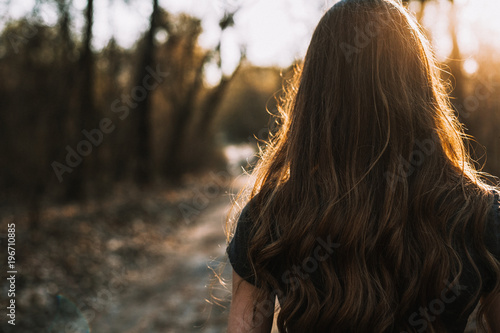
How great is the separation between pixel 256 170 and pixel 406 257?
673mm

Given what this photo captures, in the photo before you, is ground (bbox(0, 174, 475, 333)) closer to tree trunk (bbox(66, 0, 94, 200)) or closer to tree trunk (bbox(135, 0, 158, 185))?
tree trunk (bbox(66, 0, 94, 200))

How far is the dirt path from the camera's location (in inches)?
193

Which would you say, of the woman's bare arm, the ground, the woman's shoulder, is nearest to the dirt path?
the ground

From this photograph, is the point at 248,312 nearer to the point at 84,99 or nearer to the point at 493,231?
the point at 493,231

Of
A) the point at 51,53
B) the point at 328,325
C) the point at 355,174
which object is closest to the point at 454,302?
the point at 328,325

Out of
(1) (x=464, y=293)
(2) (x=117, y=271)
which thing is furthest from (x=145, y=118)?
(1) (x=464, y=293)

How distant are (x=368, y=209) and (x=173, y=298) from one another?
5.07m

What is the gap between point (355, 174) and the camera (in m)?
1.30

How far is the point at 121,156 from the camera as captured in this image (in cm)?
1427

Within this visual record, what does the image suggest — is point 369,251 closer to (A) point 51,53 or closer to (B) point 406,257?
(B) point 406,257

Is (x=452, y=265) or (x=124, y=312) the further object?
(x=124, y=312)

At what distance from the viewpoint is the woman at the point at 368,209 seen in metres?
1.24

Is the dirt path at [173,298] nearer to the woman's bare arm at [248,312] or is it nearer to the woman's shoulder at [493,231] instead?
the woman's bare arm at [248,312]

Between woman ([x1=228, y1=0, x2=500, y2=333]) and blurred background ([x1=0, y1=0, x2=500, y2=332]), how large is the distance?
0.31m
